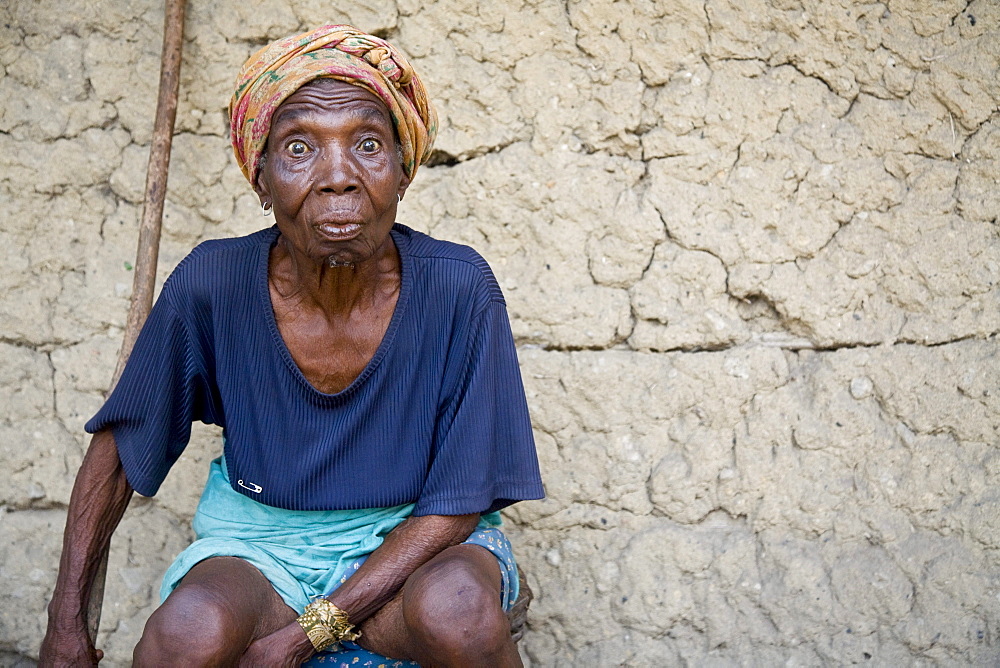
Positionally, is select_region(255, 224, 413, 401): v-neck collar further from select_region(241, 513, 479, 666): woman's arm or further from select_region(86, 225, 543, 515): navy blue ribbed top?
select_region(241, 513, 479, 666): woman's arm

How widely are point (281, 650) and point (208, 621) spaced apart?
0.63ft

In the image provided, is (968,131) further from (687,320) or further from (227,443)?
(227,443)

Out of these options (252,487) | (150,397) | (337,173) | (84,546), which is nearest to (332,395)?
(252,487)

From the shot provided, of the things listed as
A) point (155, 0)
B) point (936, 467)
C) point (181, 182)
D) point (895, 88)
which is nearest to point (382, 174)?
point (181, 182)

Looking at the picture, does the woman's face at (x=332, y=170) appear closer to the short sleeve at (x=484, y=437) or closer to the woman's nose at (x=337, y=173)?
the woman's nose at (x=337, y=173)

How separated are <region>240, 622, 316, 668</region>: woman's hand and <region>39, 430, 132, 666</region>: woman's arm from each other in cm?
40

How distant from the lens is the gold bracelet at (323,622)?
208 centimetres

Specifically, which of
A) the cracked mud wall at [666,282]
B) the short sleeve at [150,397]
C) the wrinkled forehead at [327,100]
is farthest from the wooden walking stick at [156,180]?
the wrinkled forehead at [327,100]

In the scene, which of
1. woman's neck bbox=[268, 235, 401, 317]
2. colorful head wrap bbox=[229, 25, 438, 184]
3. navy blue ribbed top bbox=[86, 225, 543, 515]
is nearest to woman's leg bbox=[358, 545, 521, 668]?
navy blue ribbed top bbox=[86, 225, 543, 515]

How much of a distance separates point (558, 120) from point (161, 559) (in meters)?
1.68

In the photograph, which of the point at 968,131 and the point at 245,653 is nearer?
the point at 245,653

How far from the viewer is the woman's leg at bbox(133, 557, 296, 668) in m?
1.89

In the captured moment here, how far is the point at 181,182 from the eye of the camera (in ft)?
9.75

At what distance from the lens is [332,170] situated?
80.7 inches
